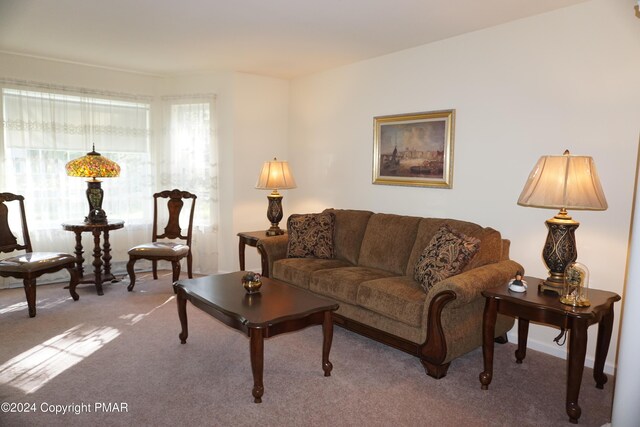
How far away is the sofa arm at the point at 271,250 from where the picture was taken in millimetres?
4246

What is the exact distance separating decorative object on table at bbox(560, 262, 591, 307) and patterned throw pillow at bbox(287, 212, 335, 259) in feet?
7.20

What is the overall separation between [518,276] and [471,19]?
1.98m

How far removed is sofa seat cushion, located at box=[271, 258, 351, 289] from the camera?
3.83 metres

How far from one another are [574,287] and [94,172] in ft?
14.3

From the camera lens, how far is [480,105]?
3615 millimetres

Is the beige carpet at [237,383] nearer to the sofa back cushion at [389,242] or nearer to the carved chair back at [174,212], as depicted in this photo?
the sofa back cushion at [389,242]

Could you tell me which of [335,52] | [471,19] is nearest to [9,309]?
[335,52]

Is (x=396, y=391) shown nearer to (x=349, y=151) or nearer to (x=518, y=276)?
(x=518, y=276)

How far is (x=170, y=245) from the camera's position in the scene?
477 centimetres

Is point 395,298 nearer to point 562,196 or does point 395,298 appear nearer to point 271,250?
point 562,196

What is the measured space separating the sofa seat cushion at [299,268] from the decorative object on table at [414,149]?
105 centimetres

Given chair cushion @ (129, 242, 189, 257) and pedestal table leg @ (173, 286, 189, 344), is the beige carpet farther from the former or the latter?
chair cushion @ (129, 242, 189, 257)

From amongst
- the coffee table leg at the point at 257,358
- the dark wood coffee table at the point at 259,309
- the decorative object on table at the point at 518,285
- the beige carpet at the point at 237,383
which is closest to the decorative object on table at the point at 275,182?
the beige carpet at the point at 237,383

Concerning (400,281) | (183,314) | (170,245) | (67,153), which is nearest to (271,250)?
(183,314)
